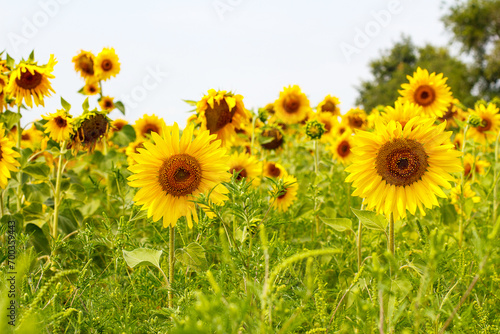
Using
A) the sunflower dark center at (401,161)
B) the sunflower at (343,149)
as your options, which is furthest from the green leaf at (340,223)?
the sunflower at (343,149)

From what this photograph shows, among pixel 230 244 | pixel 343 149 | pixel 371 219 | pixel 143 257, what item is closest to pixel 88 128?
pixel 143 257

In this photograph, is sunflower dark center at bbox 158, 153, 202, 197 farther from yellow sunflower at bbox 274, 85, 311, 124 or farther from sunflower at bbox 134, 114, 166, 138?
yellow sunflower at bbox 274, 85, 311, 124

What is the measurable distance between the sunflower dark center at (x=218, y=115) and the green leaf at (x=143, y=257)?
94cm

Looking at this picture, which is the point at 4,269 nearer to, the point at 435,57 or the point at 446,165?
the point at 446,165

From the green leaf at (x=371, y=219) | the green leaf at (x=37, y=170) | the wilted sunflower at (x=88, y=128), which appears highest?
the wilted sunflower at (x=88, y=128)

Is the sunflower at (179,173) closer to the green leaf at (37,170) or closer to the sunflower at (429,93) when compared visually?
the green leaf at (37,170)

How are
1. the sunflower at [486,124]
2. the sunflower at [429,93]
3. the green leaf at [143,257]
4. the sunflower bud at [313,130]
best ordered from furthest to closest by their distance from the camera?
1. the sunflower at [486,124]
2. the sunflower at [429,93]
3. the sunflower bud at [313,130]
4. the green leaf at [143,257]

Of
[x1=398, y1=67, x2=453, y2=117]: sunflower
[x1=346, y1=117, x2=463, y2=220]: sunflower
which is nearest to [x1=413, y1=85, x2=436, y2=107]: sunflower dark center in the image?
[x1=398, y1=67, x2=453, y2=117]: sunflower

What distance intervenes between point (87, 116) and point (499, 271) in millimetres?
2252

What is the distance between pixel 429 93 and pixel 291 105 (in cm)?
146

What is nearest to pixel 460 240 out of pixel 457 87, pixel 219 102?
pixel 219 102

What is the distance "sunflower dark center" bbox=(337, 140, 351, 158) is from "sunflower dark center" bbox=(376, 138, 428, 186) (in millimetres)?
2738

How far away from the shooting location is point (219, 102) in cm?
223

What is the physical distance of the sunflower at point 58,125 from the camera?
253 cm
